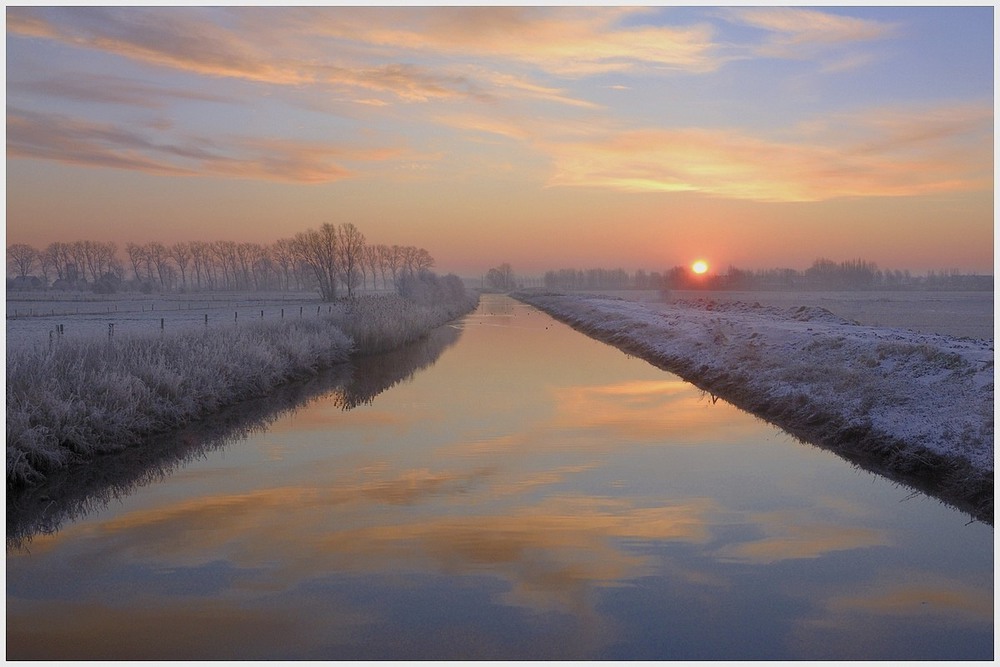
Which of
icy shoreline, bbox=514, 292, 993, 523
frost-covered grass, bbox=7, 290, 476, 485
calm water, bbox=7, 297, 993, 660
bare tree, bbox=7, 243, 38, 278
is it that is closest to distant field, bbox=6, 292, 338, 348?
frost-covered grass, bbox=7, 290, 476, 485

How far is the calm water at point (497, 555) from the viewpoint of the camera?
6.43 meters

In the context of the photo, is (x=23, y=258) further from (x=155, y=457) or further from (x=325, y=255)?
(x=155, y=457)

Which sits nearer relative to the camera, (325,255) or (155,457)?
(155,457)

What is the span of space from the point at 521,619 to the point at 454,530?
2480mm

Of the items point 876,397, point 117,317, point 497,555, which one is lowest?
point 497,555

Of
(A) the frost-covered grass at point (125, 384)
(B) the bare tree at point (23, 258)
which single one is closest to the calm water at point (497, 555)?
(A) the frost-covered grass at point (125, 384)

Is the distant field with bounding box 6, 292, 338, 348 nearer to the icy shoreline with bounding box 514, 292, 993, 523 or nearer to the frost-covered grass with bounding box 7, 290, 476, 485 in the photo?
the frost-covered grass with bounding box 7, 290, 476, 485

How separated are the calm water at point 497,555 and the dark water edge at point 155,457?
8cm

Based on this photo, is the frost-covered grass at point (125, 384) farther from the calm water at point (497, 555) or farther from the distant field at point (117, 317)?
the distant field at point (117, 317)

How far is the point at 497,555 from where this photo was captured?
27.0 feet

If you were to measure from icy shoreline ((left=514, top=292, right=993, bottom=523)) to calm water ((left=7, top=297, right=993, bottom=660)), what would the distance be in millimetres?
786

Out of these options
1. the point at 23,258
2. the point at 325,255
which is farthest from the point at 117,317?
A: the point at 23,258

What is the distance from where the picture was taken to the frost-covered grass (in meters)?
11.7

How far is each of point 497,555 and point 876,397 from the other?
1016 cm
